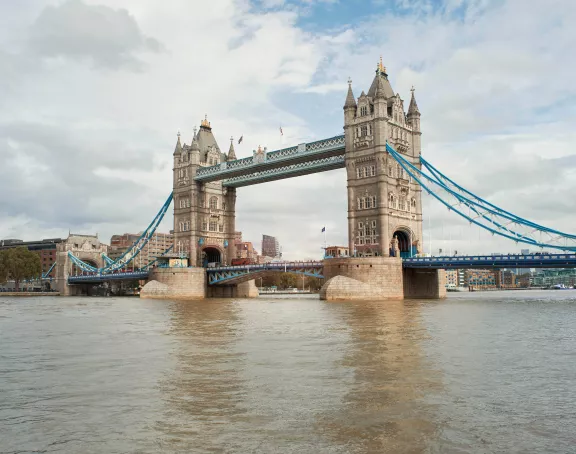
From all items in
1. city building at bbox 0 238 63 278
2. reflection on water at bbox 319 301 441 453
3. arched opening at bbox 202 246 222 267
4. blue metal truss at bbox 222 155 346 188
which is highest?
blue metal truss at bbox 222 155 346 188

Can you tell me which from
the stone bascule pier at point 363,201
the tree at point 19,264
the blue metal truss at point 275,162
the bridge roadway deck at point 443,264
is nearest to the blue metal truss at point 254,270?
the bridge roadway deck at point 443,264

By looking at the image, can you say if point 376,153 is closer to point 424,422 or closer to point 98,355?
point 98,355

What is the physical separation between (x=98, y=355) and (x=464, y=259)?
165 ft

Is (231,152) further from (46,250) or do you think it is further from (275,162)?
(46,250)

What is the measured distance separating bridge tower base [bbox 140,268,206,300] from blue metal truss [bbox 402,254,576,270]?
36.0 m

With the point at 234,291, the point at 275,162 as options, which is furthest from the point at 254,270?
the point at 275,162

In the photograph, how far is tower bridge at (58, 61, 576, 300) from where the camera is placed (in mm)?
63062

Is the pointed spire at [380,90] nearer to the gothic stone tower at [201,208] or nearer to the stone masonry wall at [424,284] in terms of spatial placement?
the stone masonry wall at [424,284]

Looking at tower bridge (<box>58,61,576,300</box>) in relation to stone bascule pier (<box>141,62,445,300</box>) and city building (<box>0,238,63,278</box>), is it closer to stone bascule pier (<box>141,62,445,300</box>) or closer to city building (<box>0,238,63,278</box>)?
stone bascule pier (<box>141,62,445,300</box>)

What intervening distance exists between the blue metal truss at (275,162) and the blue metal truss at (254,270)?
13.7 meters

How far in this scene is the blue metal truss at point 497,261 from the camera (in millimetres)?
57781

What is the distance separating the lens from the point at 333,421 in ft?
36.7

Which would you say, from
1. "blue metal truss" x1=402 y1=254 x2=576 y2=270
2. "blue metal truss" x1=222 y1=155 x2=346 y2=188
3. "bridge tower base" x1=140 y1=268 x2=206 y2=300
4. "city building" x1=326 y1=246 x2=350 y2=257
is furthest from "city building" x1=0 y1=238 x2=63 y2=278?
"blue metal truss" x1=402 y1=254 x2=576 y2=270

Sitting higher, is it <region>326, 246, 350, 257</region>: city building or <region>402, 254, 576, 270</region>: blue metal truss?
<region>326, 246, 350, 257</region>: city building
